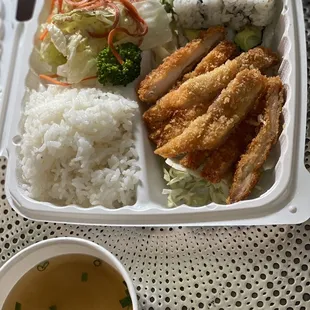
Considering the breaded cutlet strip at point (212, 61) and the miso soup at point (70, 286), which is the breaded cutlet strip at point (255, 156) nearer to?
the breaded cutlet strip at point (212, 61)

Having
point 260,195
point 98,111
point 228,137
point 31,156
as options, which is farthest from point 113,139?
point 260,195

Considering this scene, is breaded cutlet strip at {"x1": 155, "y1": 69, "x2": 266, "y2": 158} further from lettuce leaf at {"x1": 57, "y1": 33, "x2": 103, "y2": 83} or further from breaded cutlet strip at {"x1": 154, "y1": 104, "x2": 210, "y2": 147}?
lettuce leaf at {"x1": 57, "y1": 33, "x2": 103, "y2": 83}

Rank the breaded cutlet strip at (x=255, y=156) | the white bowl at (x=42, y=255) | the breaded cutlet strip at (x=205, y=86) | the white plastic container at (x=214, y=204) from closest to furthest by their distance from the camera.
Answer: the white bowl at (x=42, y=255), the white plastic container at (x=214, y=204), the breaded cutlet strip at (x=255, y=156), the breaded cutlet strip at (x=205, y=86)

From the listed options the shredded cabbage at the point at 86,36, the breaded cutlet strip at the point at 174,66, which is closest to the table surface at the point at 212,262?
the breaded cutlet strip at the point at 174,66

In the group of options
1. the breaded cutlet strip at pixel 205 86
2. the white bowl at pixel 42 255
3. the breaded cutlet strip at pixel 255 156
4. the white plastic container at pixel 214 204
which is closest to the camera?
the white bowl at pixel 42 255

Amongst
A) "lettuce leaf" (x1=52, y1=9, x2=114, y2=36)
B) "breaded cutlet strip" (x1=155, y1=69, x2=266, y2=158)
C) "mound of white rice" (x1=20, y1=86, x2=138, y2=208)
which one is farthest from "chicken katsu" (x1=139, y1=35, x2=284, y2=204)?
"lettuce leaf" (x1=52, y1=9, x2=114, y2=36)

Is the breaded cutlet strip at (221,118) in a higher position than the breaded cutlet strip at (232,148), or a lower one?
higher

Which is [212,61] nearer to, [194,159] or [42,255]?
[194,159]

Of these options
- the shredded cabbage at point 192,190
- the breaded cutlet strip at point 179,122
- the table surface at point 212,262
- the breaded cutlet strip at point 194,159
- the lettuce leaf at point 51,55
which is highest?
the lettuce leaf at point 51,55
